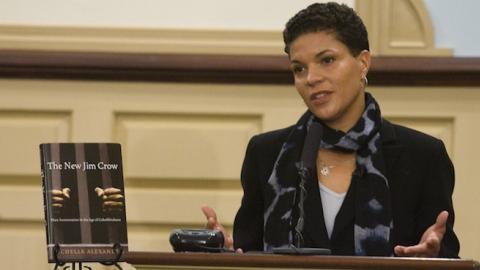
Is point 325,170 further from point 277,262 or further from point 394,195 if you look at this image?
point 277,262

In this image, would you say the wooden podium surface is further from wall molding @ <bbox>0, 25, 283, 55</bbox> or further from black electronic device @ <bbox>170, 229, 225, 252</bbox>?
wall molding @ <bbox>0, 25, 283, 55</bbox>

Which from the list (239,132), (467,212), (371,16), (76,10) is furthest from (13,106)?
(467,212)

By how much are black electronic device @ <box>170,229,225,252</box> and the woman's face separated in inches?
21.5

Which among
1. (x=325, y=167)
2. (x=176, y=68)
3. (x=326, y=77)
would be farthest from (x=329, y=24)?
(x=176, y=68)

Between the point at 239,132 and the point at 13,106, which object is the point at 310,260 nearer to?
the point at 239,132

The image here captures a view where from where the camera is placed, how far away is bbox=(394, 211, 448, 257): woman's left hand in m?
2.22

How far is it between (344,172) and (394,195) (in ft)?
0.42

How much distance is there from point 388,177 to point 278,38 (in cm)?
147

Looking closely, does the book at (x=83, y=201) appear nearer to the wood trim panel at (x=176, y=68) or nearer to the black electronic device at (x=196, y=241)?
the black electronic device at (x=196, y=241)

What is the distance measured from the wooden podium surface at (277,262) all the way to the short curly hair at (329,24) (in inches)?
32.4

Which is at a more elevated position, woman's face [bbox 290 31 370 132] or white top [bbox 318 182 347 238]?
woman's face [bbox 290 31 370 132]

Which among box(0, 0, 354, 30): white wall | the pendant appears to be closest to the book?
the pendant

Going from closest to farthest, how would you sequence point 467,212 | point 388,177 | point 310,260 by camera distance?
point 310,260 → point 388,177 → point 467,212

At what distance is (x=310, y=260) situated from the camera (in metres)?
1.88
